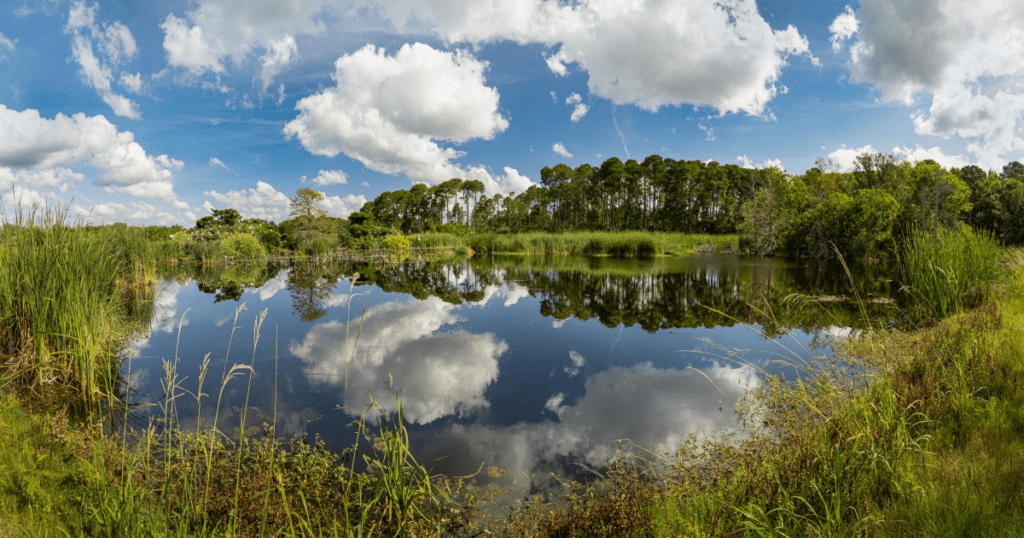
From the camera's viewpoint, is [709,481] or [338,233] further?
[338,233]

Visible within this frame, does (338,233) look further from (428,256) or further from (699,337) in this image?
(699,337)

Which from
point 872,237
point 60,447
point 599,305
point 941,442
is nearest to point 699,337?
point 599,305

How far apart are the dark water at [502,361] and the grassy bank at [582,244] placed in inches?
659

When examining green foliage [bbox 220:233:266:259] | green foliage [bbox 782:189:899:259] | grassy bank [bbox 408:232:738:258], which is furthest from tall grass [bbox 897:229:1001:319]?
green foliage [bbox 220:233:266:259]

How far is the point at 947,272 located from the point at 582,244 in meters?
24.7

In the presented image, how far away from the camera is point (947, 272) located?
6.42m

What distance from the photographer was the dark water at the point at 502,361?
3.91m

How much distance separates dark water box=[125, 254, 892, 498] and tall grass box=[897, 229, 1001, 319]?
3.88 feet

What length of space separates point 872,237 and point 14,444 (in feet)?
102

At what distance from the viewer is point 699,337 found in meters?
7.30

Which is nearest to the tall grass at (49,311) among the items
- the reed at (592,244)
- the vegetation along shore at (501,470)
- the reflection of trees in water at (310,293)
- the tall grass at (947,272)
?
the vegetation along shore at (501,470)

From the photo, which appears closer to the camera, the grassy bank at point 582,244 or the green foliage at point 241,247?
the green foliage at point 241,247

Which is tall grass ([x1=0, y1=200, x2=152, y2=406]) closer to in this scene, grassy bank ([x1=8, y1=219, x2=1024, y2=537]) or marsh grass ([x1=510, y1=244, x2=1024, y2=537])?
grassy bank ([x1=8, y1=219, x2=1024, y2=537])

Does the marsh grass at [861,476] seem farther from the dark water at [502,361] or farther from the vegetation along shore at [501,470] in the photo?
Answer: the dark water at [502,361]
